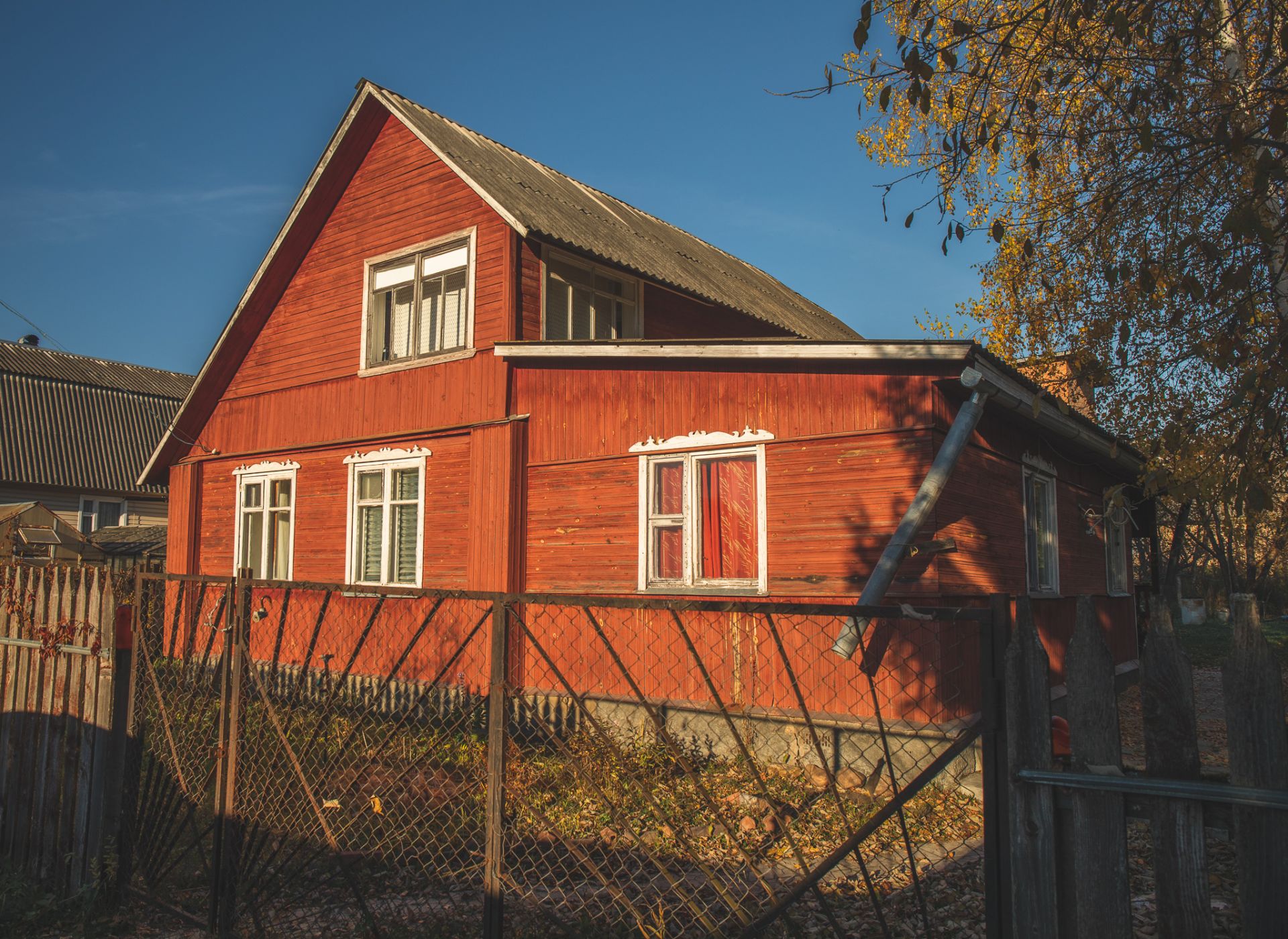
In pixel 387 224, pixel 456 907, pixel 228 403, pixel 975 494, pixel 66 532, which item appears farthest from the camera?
pixel 66 532

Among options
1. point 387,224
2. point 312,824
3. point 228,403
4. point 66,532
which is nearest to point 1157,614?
point 312,824

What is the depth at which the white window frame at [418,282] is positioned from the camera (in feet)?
38.1

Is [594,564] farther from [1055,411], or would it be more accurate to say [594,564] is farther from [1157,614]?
[1157,614]

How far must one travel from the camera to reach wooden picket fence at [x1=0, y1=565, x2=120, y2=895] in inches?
207

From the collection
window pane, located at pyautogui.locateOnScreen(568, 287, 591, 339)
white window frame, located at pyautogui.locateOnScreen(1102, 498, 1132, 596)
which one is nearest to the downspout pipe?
window pane, located at pyautogui.locateOnScreen(568, 287, 591, 339)

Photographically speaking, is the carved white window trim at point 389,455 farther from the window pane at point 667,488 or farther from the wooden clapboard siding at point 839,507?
the wooden clapboard siding at point 839,507

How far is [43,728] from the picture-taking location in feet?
18.5

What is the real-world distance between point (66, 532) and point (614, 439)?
16953mm

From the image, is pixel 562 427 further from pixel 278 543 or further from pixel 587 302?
pixel 278 543

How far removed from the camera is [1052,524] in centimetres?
1145

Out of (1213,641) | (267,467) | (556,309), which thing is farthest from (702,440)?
(1213,641)

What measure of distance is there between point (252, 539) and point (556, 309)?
6.23 m

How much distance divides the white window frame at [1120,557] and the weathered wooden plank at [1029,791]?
1188 cm

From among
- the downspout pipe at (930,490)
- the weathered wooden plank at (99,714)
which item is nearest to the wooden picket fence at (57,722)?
the weathered wooden plank at (99,714)
